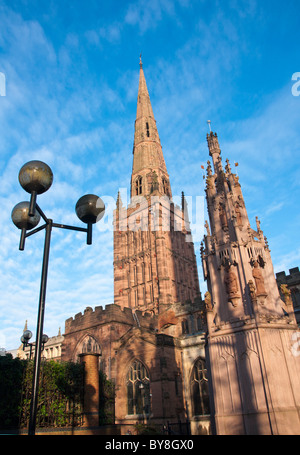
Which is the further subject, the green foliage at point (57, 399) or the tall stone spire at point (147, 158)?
the tall stone spire at point (147, 158)

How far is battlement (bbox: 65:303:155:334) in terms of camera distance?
34.1 m

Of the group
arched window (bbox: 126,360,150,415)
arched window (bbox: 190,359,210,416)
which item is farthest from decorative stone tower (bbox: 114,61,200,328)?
arched window (bbox: 126,360,150,415)

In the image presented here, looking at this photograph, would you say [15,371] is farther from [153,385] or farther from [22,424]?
[153,385]

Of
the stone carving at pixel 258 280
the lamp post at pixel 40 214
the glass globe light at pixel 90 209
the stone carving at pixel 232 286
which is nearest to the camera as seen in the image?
the lamp post at pixel 40 214

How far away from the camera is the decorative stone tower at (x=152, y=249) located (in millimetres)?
47200

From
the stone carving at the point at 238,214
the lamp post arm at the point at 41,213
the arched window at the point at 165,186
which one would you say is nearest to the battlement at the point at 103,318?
the stone carving at the point at 238,214

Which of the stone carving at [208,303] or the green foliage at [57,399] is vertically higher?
the stone carving at [208,303]

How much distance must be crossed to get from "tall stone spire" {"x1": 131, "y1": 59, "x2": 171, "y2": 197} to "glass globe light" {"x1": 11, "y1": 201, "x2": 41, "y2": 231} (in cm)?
4693

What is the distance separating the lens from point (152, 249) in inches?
1949

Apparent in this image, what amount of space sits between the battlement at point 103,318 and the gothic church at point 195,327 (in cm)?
11

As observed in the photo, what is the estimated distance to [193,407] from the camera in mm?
26875

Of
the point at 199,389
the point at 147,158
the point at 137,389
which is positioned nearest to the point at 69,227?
the point at 137,389

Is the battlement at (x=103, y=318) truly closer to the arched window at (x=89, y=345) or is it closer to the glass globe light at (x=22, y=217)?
the arched window at (x=89, y=345)

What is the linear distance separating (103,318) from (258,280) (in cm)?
2127
